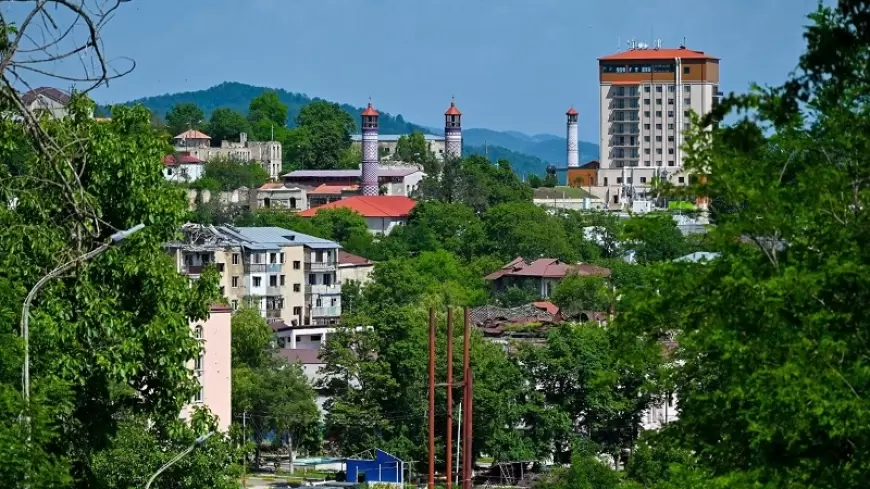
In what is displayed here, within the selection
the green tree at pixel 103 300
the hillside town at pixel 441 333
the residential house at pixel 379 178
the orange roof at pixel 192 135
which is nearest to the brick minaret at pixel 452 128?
the residential house at pixel 379 178

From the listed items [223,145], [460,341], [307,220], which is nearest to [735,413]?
[460,341]

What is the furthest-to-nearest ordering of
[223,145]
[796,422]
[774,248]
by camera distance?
[223,145] < [774,248] < [796,422]

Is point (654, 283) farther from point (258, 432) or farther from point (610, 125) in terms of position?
point (610, 125)

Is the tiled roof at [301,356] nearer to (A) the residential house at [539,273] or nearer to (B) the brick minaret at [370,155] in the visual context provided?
(A) the residential house at [539,273]

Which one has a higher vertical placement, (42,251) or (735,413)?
(42,251)

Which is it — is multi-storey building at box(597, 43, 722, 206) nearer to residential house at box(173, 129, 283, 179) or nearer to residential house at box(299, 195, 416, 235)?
residential house at box(173, 129, 283, 179)

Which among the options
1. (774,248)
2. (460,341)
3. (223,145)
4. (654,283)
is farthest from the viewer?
(223,145)

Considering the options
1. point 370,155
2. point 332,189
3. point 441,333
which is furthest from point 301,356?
point 332,189

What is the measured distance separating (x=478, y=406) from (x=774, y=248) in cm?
3558

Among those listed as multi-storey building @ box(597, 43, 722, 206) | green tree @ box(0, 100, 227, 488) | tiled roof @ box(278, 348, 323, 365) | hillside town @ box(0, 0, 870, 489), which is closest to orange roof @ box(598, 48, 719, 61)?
multi-storey building @ box(597, 43, 722, 206)

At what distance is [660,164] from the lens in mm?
164250

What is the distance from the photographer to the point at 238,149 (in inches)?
6393

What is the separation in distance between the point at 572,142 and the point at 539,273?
290 feet

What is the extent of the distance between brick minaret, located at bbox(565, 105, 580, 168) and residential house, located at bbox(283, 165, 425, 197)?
83.8 feet
